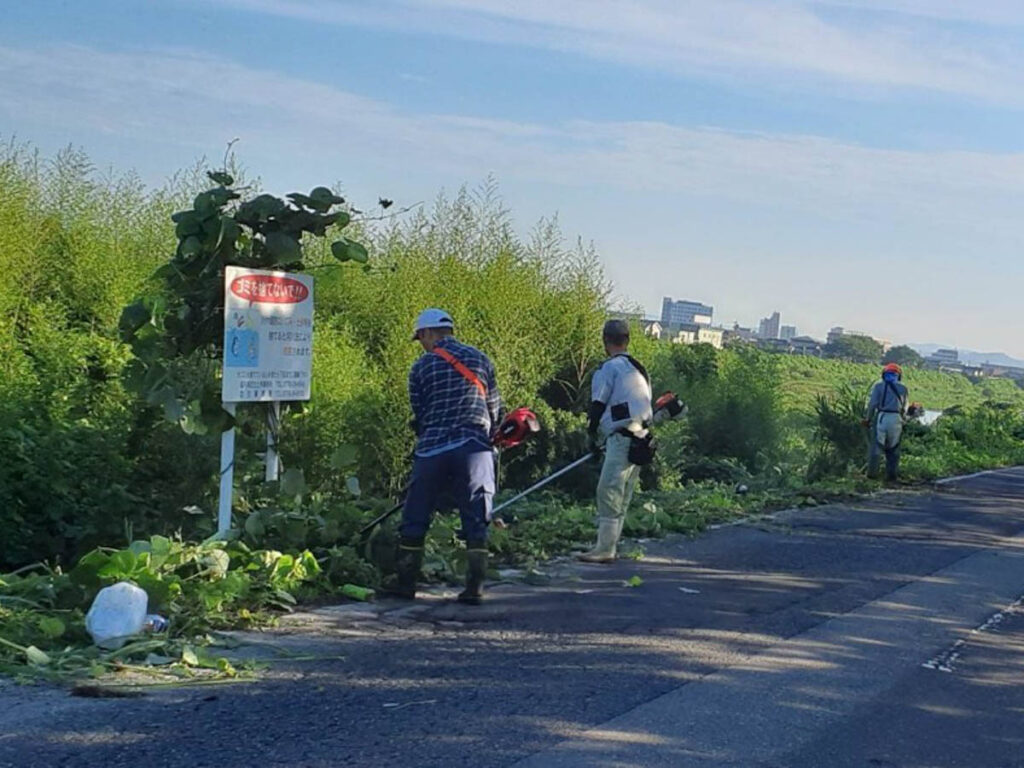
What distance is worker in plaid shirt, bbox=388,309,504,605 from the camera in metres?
7.57

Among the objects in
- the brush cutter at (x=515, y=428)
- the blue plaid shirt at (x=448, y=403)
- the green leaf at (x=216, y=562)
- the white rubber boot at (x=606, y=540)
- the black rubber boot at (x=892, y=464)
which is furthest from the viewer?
the black rubber boot at (x=892, y=464)

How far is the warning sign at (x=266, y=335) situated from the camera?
769 cm

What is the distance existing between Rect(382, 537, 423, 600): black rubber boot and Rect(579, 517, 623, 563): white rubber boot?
7.39ft

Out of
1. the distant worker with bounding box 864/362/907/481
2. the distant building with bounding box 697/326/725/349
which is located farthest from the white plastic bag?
the distant building with bounding box 697/326/725/349

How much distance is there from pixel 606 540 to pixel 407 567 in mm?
2434

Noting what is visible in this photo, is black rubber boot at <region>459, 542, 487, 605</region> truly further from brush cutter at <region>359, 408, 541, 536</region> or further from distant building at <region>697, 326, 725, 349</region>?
distant building at <region>697, 326, 725, 349</region>

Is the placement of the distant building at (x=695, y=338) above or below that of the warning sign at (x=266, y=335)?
above

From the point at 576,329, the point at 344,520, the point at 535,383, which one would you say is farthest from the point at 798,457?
the point at 344,520

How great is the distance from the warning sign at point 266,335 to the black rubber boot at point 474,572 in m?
1.75

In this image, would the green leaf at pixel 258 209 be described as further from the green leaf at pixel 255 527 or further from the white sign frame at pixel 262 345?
the green leaf at pixel 255 527

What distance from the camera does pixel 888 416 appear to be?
17.7 meters

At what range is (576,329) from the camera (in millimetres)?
21297

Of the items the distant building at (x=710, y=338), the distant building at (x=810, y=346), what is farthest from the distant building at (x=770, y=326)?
the distant building at (x=710, y=338)

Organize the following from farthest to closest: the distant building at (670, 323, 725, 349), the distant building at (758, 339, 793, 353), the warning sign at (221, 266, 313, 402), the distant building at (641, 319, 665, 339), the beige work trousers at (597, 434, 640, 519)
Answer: the distant building at (758, 339, 793, 353) < the distant building at (670, 323, 725, 349) < the distant building at (641, 319, 665, 339) < the beige work trousers at (597, 434, 640, 519) < the warning sign at (221, 266, 313, 402)
